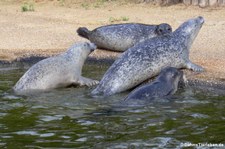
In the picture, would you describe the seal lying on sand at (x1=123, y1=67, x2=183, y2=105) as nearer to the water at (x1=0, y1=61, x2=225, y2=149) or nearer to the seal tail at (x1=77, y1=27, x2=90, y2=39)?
the water at (x1=0, y1=61, x2=225, y2=149)

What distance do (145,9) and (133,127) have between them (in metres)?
10.1

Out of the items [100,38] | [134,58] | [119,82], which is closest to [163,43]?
[134,58]

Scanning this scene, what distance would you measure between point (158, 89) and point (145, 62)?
1.19m

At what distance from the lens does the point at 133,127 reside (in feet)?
24.2

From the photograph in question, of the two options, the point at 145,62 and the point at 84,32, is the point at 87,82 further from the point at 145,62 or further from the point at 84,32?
the point at 84,32

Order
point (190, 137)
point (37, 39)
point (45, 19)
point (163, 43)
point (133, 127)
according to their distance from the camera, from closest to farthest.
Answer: point (190, 137)
point (133, 127)
point (163, 43)
point (37, 39)
point (45, 19)

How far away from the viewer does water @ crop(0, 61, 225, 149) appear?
682cm

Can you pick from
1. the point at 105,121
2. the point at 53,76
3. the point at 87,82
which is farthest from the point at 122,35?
the point at 105,121

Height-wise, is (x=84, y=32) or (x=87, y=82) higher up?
(x=84, y=32)

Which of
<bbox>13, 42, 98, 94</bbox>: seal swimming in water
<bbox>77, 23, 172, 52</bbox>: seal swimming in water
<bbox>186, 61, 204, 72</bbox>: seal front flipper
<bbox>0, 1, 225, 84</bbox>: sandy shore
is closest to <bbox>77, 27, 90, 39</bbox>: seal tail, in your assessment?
<bbox>77, 23, 172, 52</bbox>: seal swimming in water

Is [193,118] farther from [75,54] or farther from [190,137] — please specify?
[75,54]

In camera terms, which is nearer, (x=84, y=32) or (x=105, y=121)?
(x=105, y=121)

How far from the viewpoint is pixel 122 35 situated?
12.3 m

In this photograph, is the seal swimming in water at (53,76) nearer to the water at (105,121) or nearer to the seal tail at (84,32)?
the water at (105,121)
